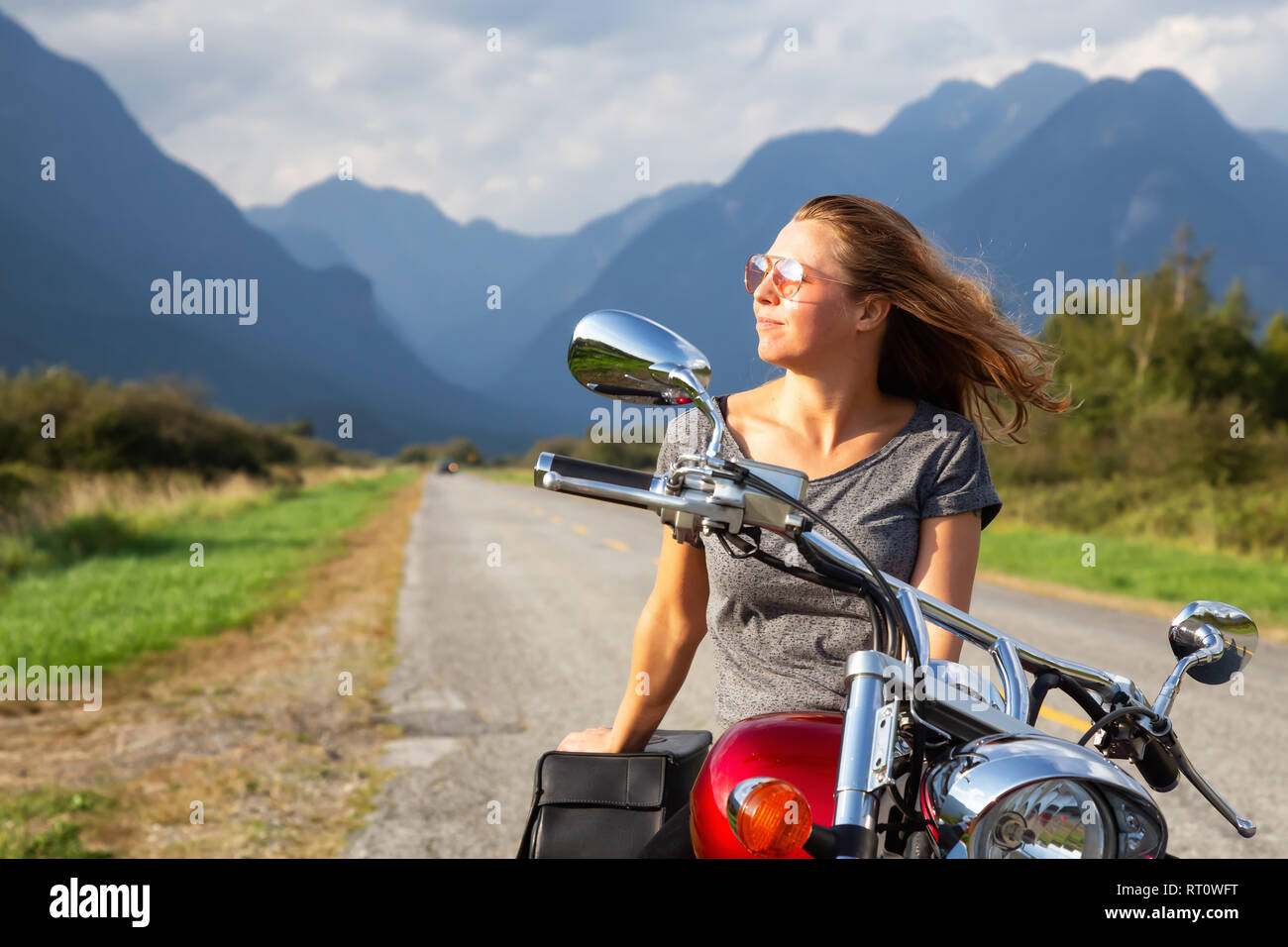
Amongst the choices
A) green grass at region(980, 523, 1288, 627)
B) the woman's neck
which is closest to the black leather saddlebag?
the woman's neck

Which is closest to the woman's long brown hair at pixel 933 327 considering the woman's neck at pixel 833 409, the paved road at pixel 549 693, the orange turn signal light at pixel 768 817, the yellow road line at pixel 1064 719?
the woman's neck at pixel 833 409

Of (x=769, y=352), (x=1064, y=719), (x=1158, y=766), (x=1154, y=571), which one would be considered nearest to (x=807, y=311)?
(x=769, y=352)

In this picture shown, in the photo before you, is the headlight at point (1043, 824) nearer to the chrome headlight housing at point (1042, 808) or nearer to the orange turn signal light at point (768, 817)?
the chrome headlight housing at point (1042, 808)

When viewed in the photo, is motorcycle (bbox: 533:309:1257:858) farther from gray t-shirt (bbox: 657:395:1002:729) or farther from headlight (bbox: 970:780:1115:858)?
gray t-shirt (bbox: 657:395:1002:729)

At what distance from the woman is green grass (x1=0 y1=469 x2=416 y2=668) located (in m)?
6.73

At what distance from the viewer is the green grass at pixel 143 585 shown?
794 centimetres

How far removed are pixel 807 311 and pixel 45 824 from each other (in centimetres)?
410

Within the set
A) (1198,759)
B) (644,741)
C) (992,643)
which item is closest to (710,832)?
(992,643)

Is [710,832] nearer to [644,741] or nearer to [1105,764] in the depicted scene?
[1105,764]

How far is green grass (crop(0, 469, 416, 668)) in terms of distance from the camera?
7.94m

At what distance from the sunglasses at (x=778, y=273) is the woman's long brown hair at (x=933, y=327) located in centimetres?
20

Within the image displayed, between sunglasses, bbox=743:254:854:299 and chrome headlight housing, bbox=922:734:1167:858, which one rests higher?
sunglasses, bbox=743:254:854:299

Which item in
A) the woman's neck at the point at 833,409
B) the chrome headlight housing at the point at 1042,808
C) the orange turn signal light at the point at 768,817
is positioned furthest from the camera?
the woman's neck at the point at 833,409

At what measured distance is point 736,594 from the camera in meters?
2.02
